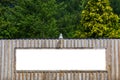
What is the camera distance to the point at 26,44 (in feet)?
56.9

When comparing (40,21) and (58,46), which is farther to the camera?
(40,21)

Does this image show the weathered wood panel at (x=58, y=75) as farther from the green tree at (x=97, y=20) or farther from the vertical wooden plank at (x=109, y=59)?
the green tree at (x=97, y=20)

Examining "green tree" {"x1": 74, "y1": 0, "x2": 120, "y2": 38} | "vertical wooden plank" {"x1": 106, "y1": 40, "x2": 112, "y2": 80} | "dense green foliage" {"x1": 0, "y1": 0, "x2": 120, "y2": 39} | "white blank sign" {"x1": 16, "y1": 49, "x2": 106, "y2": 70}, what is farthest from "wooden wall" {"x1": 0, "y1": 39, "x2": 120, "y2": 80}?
"dense green foliage" {"x1": 0, "y1": 0, "x2": 120, "y2": 39}

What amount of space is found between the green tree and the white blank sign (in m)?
13.6

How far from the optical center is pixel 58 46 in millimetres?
17281

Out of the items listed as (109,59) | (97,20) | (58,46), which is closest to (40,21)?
(97,20)

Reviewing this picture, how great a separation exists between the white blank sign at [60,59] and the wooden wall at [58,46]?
0.23m

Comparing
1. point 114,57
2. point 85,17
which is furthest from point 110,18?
point 114,57

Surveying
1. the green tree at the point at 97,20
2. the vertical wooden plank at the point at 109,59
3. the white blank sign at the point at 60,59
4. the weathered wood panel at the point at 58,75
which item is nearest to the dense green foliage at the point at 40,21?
the green tree at the point at 97,20

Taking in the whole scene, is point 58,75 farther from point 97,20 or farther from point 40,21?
point 40,21

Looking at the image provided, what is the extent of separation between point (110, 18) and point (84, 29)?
244 cm

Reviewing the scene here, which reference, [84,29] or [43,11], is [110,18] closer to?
[84,29]

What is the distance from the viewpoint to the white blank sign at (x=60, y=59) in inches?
679

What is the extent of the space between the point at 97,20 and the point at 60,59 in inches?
583
